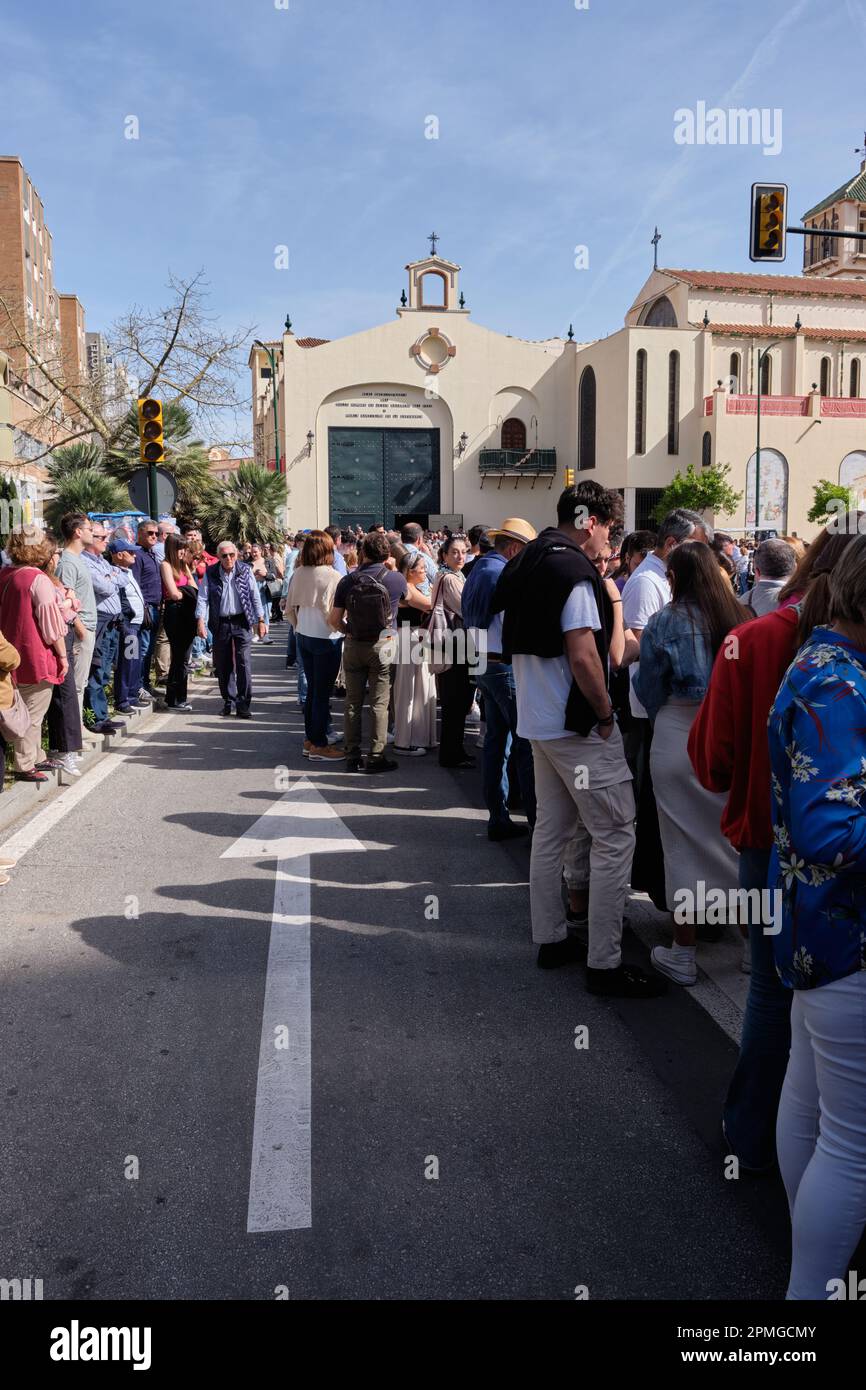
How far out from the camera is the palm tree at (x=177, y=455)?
82.3 ft

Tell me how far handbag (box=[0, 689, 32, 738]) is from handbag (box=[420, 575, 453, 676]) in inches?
131

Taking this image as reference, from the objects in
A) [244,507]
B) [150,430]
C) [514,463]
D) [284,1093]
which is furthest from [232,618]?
[514,463]

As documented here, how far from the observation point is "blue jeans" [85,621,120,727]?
1030 cm

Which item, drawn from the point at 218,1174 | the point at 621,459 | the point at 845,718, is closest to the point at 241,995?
the point at 218,1174

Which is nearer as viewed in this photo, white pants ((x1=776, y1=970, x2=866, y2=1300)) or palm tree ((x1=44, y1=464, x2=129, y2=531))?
white pants ((x1=776, y1=970, x2=866, y2=1300))

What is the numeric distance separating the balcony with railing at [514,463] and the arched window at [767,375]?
12.7m

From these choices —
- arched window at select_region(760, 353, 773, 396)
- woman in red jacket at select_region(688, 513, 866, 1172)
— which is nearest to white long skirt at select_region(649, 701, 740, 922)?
woman in red jacket at select_region(688, 513, 866, 1172)

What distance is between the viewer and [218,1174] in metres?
3.18

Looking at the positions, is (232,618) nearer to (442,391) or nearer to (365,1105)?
(365,1105)

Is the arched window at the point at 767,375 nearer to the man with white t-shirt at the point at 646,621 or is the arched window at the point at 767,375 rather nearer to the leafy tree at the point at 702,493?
the leafy tree at the point at 702,493

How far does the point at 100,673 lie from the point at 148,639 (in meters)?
1.85

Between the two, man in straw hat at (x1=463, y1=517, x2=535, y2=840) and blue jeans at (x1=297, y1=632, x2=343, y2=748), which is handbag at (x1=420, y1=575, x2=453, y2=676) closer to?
blue jeans at (x1=297, y1=632, x2=343, y2=748)

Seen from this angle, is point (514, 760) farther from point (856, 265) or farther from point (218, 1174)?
point (856, 265)

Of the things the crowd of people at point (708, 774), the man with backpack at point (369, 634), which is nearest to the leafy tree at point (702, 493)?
the man with backpack at point (369, 634)
